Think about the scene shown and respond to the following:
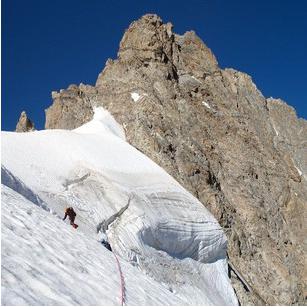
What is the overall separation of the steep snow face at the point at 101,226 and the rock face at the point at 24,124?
66.8 ft

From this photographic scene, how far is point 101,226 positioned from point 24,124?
36352mm

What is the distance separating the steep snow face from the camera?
11.9m

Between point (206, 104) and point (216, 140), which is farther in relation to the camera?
point (206, 104)

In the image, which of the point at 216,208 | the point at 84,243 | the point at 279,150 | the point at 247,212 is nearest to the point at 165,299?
the point at 84,243

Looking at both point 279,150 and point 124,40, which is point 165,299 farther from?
point 279,150

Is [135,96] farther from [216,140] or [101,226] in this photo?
[101,226]

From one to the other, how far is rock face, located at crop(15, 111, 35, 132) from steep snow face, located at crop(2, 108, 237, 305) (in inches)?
802

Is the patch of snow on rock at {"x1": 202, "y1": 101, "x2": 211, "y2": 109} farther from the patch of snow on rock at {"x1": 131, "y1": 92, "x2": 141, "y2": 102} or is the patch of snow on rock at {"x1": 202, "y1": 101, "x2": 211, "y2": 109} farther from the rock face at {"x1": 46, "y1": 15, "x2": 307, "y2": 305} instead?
the patch of snow on rock at {"x1": 131, "y1": 92, "x2": 141, "y2": 102}

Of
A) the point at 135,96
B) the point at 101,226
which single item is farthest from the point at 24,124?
the point at 101,226

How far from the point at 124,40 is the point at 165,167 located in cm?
1646

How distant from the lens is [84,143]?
33.2m

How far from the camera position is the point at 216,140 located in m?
44.0

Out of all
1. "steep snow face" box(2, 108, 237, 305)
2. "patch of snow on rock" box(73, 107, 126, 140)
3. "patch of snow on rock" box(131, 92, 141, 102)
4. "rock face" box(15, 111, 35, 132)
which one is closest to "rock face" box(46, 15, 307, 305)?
"patch of snow on rock" box(131, 92, 141, 102)

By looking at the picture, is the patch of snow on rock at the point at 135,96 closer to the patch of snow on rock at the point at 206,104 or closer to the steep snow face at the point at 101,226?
the steep snow face at the point at 101,226
